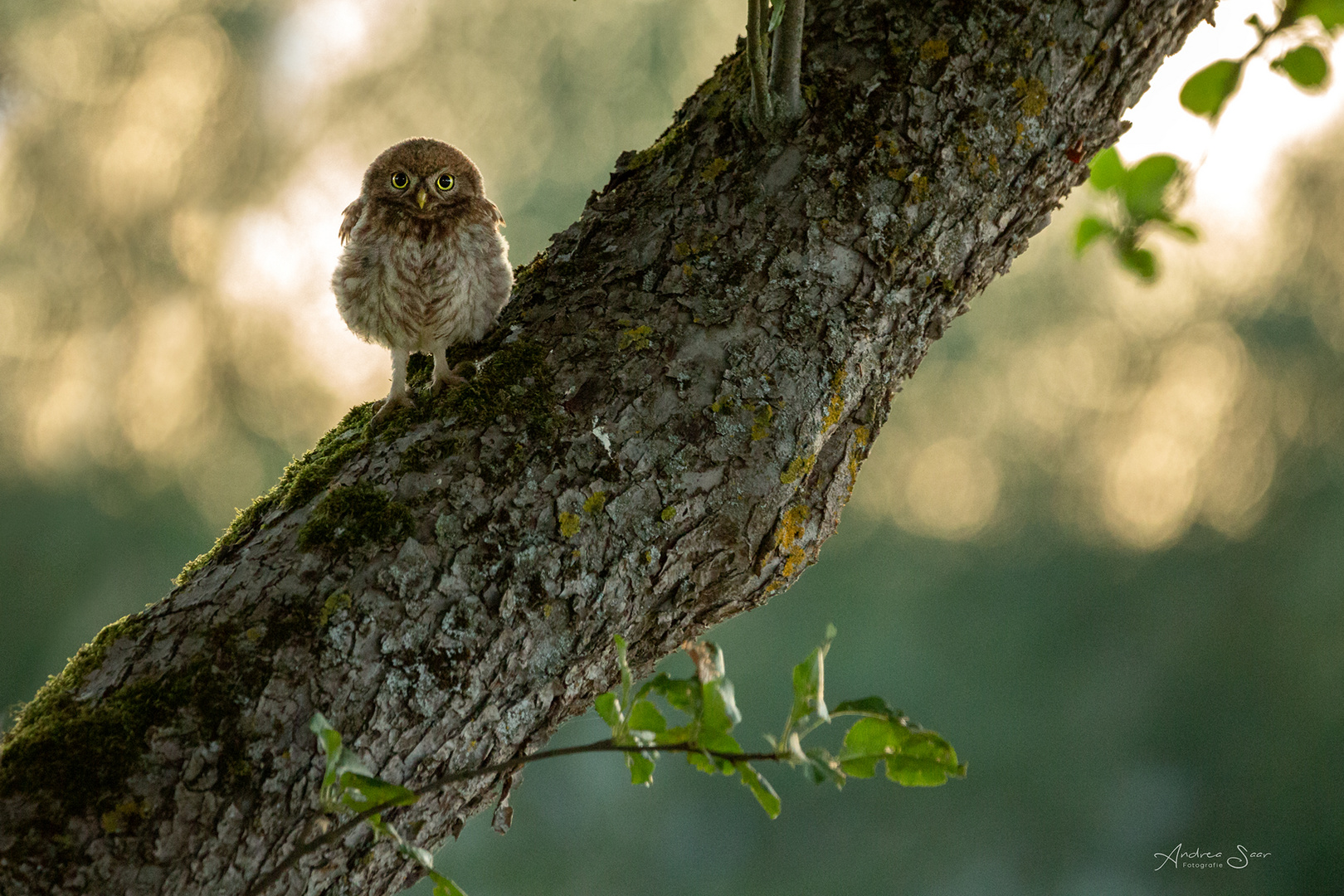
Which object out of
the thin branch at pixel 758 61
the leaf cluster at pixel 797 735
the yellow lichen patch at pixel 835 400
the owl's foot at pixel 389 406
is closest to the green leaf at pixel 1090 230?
the yellow lichen patch at pixel 835 400

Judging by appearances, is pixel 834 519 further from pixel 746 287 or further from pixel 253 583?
pixel 253 583

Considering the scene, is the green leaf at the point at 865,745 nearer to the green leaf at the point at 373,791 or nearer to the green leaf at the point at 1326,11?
the green leaf at the point at 373,791

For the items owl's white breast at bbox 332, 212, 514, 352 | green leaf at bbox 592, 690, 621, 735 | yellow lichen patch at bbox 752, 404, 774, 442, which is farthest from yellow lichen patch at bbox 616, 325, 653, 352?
green leaf at bbox 592, 690, 621, 735

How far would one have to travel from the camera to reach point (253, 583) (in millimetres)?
994

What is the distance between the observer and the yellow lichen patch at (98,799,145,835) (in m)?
0.86

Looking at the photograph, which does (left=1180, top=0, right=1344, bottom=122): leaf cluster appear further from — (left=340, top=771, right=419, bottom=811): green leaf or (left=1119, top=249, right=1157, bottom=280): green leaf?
(left=340, top=771, right=419, bottom=811): green leaf

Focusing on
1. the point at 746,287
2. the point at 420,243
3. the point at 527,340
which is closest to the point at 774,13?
the point at 746,287

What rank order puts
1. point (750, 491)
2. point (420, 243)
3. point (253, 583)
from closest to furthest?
point (253, 583), point (750, 491), point (420, 243)

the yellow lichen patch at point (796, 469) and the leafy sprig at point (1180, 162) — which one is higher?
the leafy sprig at point (1180, 162)

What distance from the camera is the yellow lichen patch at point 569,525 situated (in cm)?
104

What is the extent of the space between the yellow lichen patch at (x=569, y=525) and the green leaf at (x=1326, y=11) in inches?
32.6

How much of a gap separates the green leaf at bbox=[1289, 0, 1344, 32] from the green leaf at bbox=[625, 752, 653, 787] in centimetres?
86

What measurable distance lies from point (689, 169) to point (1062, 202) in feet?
1.71

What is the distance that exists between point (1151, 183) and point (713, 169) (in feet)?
1.68
